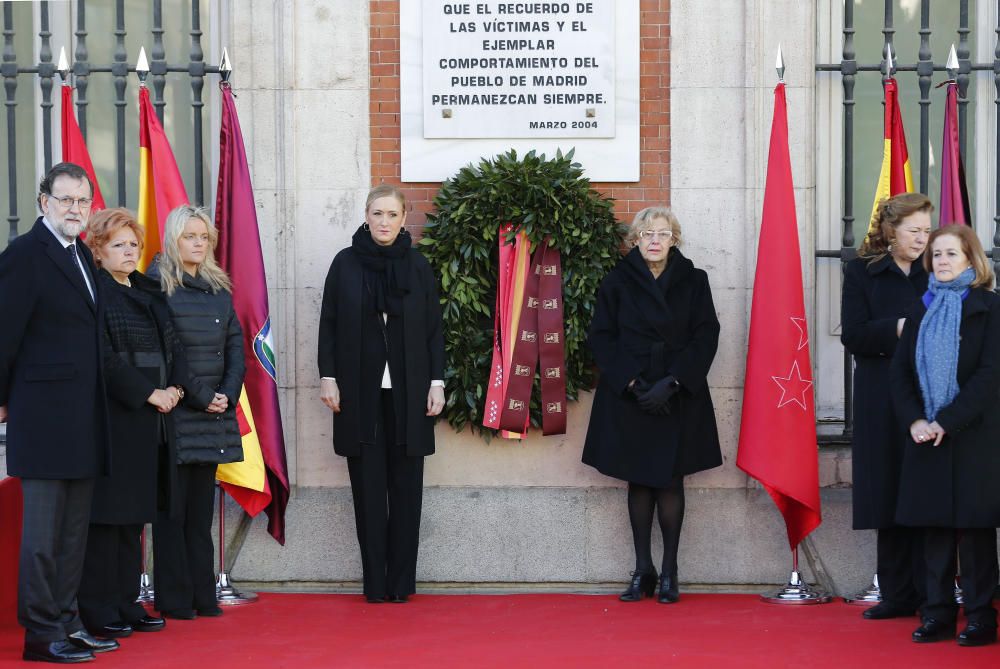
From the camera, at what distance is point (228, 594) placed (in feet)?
22.1

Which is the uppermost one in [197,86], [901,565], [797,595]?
[197,86]

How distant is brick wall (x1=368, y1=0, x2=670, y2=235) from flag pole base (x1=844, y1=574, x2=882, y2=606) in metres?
2.20

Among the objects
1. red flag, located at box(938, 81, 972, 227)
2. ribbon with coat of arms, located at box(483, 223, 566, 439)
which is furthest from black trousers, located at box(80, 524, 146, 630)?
red flag, located at box(938, 81, 972, 227)

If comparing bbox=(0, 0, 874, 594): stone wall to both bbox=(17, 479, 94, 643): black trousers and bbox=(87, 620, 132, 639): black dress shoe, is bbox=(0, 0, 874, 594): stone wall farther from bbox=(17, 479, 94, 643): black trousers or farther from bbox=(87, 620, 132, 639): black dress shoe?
bbox=(17, 479, 94, 643): black trousers

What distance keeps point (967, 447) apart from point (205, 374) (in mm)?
3245

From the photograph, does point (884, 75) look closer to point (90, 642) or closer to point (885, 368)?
point (885, 368)

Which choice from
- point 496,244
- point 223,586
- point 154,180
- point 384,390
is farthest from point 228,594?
point 496,244

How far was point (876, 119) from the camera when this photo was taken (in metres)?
7.68

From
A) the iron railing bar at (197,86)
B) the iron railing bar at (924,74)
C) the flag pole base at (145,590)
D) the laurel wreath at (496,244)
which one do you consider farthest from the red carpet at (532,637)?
the iron railing bar at (924,74)

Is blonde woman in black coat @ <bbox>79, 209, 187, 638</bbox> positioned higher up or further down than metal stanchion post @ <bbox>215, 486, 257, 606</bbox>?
higher up

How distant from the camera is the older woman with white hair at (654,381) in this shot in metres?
6.59

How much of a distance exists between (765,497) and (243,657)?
9.68ft

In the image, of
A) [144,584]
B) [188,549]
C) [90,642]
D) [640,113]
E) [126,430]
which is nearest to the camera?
[90,642]

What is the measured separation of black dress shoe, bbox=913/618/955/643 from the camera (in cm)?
558
